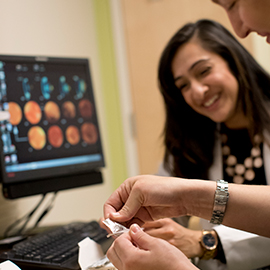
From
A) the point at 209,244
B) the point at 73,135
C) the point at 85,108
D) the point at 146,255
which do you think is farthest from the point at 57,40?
the point at 146,255

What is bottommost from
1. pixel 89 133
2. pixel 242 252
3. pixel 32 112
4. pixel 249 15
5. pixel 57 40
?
pixel 242 252

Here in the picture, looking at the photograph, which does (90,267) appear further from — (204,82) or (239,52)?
(239,52)

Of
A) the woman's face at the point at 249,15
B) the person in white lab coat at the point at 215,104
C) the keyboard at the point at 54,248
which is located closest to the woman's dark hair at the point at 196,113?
the person in white lab coat at the point at 215,104

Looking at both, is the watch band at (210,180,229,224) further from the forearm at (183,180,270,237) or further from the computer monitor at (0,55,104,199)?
the computer monitor at (0,55,104,199)

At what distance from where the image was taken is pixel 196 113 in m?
1.51

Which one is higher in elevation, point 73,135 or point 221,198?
point 73,135

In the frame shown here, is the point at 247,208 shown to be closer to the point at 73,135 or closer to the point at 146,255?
the point at 146,255

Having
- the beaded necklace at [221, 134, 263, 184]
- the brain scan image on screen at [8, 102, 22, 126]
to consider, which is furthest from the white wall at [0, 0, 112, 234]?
the beaded necklace at [221, 134, 263, 184]

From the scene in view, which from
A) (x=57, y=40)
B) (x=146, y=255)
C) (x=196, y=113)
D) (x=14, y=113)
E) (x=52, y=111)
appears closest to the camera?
(x=146, y=255)

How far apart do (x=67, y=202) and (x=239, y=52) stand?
1.04m

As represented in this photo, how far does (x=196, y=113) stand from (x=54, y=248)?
884 millimetres

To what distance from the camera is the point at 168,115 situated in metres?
1.49

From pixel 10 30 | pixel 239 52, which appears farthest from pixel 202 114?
pixel 10 30

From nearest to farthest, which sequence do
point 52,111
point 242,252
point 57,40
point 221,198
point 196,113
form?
point 221,198, point 242,252, point 52,111, point 196,113, point 57,40
